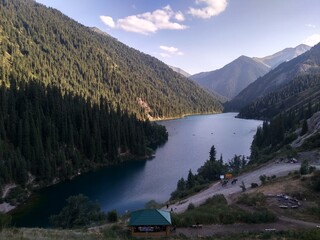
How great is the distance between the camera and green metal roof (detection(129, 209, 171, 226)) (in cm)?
3375

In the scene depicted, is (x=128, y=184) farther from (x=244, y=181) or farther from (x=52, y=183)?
(x=244, y=181)

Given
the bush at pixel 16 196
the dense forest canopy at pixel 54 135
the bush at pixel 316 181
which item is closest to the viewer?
the bush at pixel 316 181

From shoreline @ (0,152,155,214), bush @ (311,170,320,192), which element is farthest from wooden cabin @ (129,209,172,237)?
shoreline @ (0,152,155,214)

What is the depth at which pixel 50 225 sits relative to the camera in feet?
211

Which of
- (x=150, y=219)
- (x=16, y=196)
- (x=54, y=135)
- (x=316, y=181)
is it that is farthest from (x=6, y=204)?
(x=316, y=181)

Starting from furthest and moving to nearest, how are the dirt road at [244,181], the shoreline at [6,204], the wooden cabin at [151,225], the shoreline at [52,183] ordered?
the shoreline at [52,183] < the shoreline at [6,204] < the dirt road at [244,181] < the wooden cabin at [151,225]

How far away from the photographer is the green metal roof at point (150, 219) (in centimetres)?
3375

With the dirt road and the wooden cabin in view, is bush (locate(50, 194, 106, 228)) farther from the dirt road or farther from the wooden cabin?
the wooden cabin

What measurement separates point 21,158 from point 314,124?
81.7m

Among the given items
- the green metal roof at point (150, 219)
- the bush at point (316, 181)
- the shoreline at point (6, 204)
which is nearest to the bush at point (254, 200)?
the bush at point (316, 181)

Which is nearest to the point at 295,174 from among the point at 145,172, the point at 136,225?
the point at 136,225

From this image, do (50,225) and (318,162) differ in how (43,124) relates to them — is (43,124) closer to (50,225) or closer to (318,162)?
(50,225)

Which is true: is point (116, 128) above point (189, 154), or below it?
above

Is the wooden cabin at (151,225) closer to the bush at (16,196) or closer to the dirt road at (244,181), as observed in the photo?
the dirt road at (244,181)
